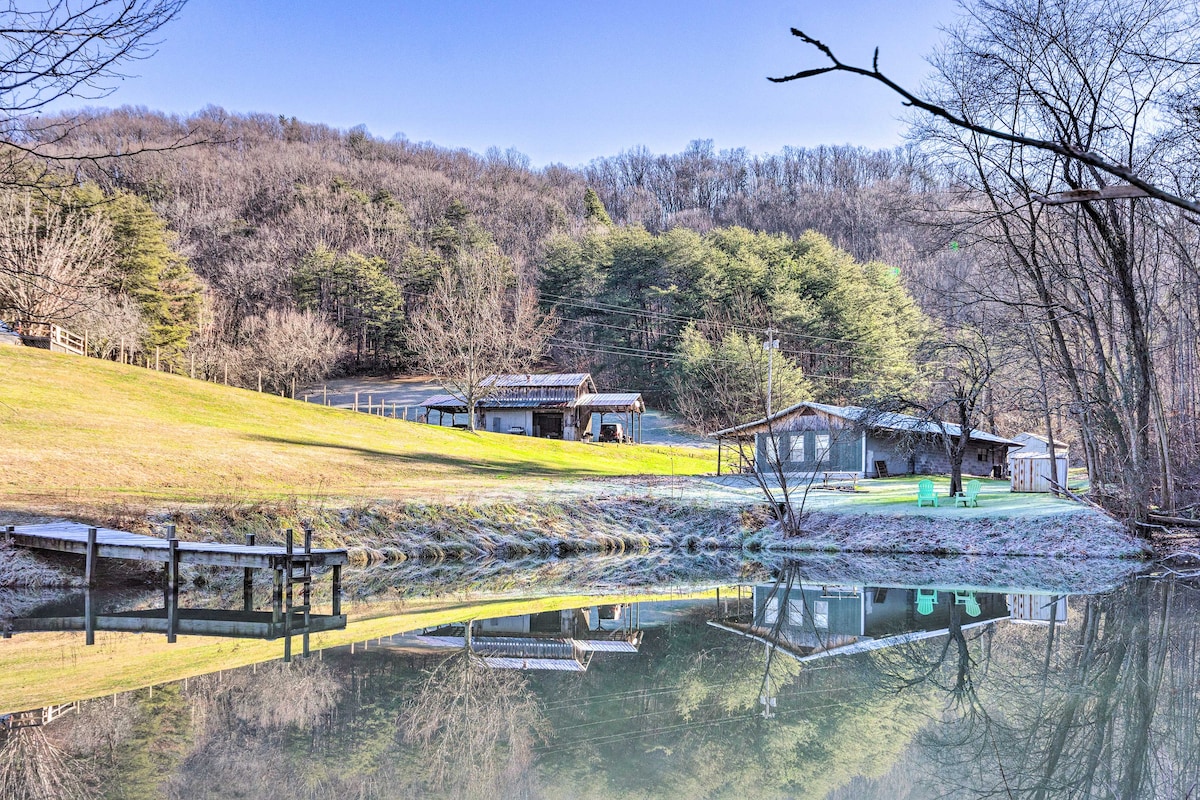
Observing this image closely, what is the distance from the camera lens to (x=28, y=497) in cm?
1991

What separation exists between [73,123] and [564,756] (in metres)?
5.74

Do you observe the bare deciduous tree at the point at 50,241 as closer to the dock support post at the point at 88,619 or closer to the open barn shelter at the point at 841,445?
the dock support post at the point at 88,619

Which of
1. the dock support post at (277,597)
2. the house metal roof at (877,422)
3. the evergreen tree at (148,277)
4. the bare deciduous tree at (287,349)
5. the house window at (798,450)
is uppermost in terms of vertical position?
the evergreen tree at (148,277)

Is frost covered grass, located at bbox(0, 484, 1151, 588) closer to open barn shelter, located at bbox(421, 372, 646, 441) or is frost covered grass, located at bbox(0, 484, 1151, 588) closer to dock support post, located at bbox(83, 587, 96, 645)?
dock support post, located at bbox(83, 587, 96, 645)

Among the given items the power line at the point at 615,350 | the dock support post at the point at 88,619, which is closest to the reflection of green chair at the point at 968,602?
the dock support post at the point at 88,619

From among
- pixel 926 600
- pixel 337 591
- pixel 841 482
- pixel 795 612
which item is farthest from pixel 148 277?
pixel 926 600

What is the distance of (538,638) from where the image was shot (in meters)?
11.9

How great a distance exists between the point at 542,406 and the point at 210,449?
92.2 ft

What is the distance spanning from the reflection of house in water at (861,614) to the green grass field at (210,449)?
12395mm

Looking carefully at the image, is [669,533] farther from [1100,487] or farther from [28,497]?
[28,497]

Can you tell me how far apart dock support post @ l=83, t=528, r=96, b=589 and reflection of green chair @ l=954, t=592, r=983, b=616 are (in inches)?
556

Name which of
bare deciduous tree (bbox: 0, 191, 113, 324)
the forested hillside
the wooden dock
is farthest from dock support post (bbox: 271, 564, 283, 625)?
the forested hillside

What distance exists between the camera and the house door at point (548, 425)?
57406 mm

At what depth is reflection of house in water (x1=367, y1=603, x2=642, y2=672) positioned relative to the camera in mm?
10469
